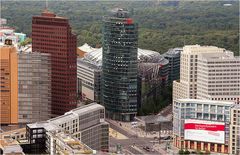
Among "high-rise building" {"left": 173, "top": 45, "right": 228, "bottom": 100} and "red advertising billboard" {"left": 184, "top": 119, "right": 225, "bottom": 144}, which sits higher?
"high-rise building" {"left": 173, "top": 45, "right": 228, "bottom": 100}

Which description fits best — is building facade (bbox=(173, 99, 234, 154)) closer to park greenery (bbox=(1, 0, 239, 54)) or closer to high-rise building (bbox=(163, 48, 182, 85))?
high-rise building (bbox=(163, 48, 182, 85))

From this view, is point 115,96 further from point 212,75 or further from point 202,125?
point 202,125

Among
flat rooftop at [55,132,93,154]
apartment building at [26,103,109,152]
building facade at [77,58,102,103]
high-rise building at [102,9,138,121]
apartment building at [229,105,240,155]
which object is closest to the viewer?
flat rooftop at [55,132,93,154]

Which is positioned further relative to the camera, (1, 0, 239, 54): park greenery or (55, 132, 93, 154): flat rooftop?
(1, 0, 239, 54): park greenery

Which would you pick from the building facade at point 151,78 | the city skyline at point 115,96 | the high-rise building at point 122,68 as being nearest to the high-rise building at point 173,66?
the city skyline at point 115,96

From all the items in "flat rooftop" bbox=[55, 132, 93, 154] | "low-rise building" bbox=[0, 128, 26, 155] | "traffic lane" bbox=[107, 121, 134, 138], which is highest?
"flat rooftop" bbox=[55, 132, 93, 154]

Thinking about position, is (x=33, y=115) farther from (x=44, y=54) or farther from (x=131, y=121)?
(x=131, y=121)

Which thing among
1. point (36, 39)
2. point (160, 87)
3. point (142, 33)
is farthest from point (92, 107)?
point (142, 33)

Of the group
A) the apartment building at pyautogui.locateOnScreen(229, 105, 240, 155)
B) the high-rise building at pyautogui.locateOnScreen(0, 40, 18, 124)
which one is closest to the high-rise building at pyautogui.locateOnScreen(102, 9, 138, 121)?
the high-rise building at pyautogui.locateOnScreen(0, 40, 18, 124)
